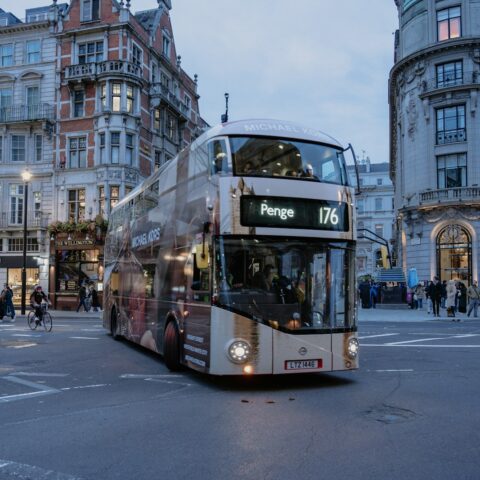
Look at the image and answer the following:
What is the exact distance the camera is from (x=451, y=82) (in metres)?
39.8

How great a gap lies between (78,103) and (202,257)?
3282 cm

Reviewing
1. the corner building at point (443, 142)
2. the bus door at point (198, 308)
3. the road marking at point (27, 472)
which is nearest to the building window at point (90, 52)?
the corner building at point (443, 142)

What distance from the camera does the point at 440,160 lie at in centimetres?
4012

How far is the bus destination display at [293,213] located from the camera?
906 cm

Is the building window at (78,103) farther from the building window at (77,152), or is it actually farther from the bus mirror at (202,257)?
the bus mirror at (202,257)

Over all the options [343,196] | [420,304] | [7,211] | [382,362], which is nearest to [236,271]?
[343,196]

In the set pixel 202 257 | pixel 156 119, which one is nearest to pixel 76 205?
pixel 156 119

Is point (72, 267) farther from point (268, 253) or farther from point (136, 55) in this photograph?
point (268, 253)

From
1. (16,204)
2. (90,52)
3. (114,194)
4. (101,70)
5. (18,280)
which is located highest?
(90,52)

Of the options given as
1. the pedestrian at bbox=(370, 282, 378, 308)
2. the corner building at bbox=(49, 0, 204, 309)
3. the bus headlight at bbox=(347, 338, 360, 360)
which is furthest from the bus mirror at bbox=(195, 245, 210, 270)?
the corner building at bbox=(49, 0, 204, 309)

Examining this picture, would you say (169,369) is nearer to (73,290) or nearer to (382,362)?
(382,362)

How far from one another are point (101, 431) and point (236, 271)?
327 centimetres

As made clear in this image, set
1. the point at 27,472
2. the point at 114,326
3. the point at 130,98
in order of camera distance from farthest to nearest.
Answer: the point at 130,98 → the point at 114,326 → the point at 27,472

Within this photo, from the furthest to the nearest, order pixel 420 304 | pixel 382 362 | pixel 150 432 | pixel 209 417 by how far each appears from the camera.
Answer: pixel 420 304 → pixel 382 362 → pixel 209 417 → pixel 150 432
